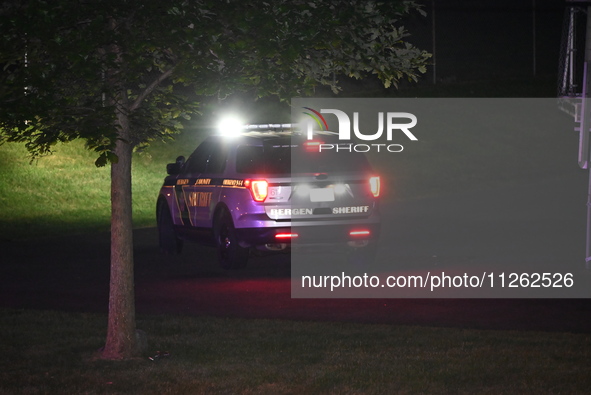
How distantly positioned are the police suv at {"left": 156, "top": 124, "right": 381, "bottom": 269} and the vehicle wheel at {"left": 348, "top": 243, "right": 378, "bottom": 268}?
1cm

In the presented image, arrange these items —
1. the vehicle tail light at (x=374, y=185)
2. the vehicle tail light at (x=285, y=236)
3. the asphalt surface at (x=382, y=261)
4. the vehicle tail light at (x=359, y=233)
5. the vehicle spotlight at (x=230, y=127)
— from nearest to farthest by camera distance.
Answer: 1. the asphalt surface at (x=382, y=261)
2. the vehicle tail light at (x=285, y=236)
3. the vehicle tail light at (x=359, y=233)
4. the vehicle tail light at (x=374, y=185)
5. the vehicle spotlight at (x=230, y=127)

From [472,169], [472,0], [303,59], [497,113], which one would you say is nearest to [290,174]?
[303,59]

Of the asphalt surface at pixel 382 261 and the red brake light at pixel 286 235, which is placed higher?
the red brake light at pixel 286 235

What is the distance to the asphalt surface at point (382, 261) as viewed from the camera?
10.7 metres

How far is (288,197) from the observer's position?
13.6 metres

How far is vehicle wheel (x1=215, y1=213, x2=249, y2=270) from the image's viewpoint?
1397 cm

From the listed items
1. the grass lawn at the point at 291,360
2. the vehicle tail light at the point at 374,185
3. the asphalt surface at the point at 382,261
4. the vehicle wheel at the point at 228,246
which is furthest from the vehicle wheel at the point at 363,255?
the grass lawn at the point at 291,360

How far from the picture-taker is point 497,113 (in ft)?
108

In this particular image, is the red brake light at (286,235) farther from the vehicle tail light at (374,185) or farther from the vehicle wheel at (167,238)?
the vehicle wheel at (167,238)

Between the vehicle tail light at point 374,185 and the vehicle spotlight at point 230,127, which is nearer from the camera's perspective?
the vehicle tail light at point 374,185

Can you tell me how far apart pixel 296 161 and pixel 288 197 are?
55 centimetres

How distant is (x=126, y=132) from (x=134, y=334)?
1.66 m

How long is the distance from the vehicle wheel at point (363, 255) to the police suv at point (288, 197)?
0.6 inches

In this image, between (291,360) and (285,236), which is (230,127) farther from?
(291,360)
